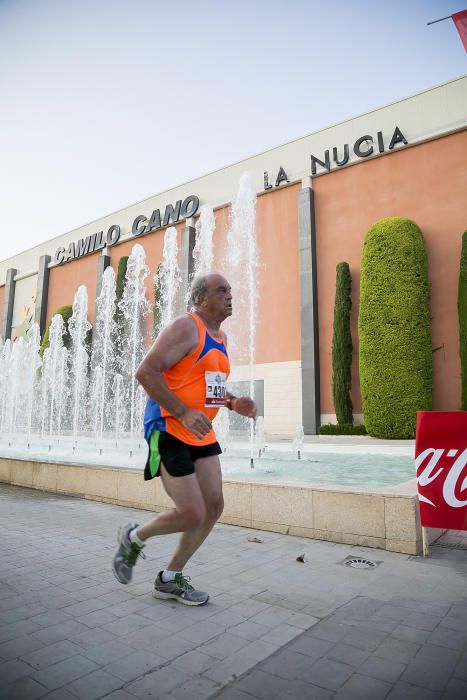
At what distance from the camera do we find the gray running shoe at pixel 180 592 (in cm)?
254

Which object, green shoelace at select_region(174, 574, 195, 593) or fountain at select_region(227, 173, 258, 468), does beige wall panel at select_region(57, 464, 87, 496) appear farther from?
fountain at select_region(227, 173, 258, 468)

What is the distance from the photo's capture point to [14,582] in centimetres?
292

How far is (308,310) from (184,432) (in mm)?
Result: 16098

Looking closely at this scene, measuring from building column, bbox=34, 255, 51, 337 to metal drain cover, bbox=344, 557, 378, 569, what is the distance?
29315mm

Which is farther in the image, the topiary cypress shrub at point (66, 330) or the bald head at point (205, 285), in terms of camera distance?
the topiary cypress shrub at point (66, 330)

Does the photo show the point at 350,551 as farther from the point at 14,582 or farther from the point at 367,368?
the point at 367,368

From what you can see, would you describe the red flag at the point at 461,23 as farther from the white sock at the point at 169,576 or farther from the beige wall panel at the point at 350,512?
the white sock at the point at 169,576

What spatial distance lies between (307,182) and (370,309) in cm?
688

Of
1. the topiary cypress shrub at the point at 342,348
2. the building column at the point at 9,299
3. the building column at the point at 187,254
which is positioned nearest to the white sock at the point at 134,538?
the topiary cypress shrub at the point at 342,348

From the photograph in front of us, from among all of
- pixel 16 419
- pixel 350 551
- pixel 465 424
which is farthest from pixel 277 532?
pixel 16 419

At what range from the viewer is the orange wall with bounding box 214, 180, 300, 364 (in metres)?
18.9

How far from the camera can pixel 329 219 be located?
18578 millimetres

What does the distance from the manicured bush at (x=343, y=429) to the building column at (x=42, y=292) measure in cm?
2084

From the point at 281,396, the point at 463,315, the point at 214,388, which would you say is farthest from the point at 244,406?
the point at 281,396
